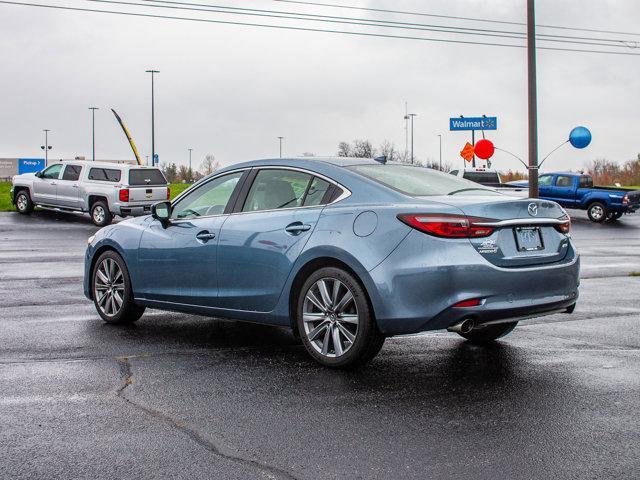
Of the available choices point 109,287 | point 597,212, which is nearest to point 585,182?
point 597,212

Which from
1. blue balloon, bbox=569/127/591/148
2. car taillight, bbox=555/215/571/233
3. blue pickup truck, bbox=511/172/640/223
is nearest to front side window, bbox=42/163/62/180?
blue balloon, bbox=569/127/591/148

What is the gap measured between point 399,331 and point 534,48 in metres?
17.3

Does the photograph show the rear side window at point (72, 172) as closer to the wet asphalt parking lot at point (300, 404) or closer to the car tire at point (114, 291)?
the wet asphalt parking lot at point (300, 404)

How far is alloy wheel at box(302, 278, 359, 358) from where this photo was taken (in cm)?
638

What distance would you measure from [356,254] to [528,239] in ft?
4.19

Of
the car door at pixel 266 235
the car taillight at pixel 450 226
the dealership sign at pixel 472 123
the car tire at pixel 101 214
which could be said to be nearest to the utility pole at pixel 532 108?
the car tire at pixel 101 214

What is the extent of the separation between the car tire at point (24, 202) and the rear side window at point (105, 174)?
12.7ft

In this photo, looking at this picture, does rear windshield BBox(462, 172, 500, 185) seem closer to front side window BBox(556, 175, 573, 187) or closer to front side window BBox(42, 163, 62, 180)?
front side window BBox(556, 175, 573, 187)

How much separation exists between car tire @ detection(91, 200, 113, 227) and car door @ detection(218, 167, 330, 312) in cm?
2165

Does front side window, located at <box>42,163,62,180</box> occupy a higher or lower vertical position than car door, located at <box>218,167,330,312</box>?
higher

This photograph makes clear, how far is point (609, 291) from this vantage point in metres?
12.1

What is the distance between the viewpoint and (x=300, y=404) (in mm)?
5512

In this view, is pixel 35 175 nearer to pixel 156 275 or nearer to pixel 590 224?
pixel 590 224

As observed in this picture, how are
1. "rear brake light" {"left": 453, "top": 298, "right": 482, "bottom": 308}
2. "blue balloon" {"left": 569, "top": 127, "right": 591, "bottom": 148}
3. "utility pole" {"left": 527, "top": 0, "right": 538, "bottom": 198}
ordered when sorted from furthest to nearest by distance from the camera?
1. "blue balloon" {"left": 569, "top": 127, "right": 591, "bottom": 148}
2. "utility pole" {"left": 527, "top": 0, "right": 538, "bottom": 198}
3. "rear brake light" {"left": 453, "top": 298, "right": 482, "bottom": 308}
